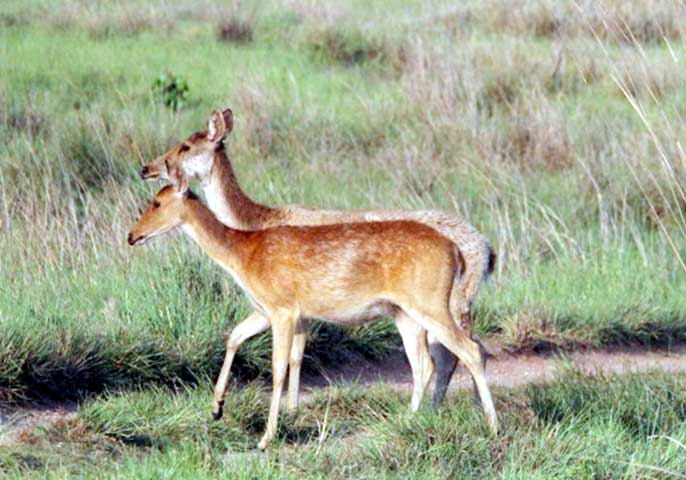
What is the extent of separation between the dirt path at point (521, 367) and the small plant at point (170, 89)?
642 centimetres

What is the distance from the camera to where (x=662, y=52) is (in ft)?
54.9

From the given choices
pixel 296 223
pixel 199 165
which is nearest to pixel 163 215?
pixel 296 223

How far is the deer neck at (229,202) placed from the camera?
8656 millimetres

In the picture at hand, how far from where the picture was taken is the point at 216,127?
8.91 m

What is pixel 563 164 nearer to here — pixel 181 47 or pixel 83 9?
pixel 181 47

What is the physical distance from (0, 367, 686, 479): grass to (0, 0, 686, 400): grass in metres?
0.68

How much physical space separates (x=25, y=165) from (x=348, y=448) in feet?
19.7

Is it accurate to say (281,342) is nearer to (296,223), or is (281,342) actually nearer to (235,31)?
(296,223)

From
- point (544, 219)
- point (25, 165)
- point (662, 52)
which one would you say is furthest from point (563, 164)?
point (25, 165)

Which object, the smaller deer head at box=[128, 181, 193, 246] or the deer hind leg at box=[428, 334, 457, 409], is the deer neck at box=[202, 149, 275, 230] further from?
the deer hind leg at box=[428, 334, 457, 409]

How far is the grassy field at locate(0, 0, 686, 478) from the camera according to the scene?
6.41 m

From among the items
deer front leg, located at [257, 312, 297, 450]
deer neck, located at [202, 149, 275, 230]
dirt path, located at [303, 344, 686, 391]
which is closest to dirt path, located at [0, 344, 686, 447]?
dirt path, located at [303, 344, 686, 391]

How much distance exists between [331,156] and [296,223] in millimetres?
4563

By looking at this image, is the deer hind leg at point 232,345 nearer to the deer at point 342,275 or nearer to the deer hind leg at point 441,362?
the deer at point 342,275
